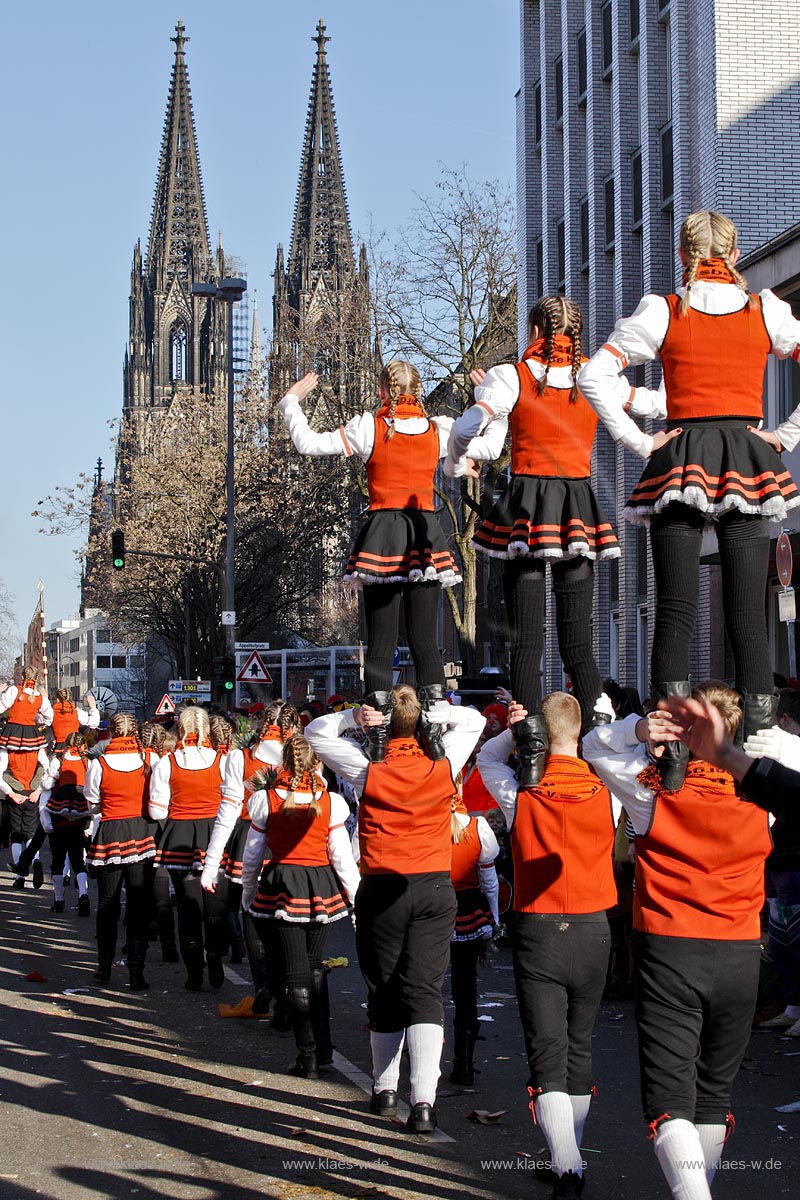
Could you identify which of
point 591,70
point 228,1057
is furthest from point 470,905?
point 591,70

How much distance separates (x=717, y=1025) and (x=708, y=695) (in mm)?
1161

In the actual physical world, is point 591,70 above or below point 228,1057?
above

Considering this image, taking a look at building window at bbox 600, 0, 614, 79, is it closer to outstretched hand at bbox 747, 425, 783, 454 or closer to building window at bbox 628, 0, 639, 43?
building window at bbox 628, 0, 639, 43

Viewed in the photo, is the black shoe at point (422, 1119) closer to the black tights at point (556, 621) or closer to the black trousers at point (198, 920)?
the black tights at point (556, 621)

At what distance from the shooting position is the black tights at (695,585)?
6.43 meters

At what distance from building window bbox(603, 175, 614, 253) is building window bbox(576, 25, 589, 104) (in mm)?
2640

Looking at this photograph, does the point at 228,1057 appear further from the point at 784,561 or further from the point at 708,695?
the point at 708,695

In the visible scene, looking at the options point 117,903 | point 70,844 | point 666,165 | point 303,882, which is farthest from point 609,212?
point 303,882

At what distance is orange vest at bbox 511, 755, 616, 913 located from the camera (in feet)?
22.3

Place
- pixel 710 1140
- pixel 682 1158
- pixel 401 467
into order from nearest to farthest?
1. pixel 682 1158
2. pixel 710 1140
3. pixel 401 467

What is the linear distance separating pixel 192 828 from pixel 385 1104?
18.4 ft

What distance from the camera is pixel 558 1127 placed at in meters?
6.51

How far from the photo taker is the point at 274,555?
4978cm

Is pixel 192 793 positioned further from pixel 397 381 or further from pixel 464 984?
pixel 397 381
